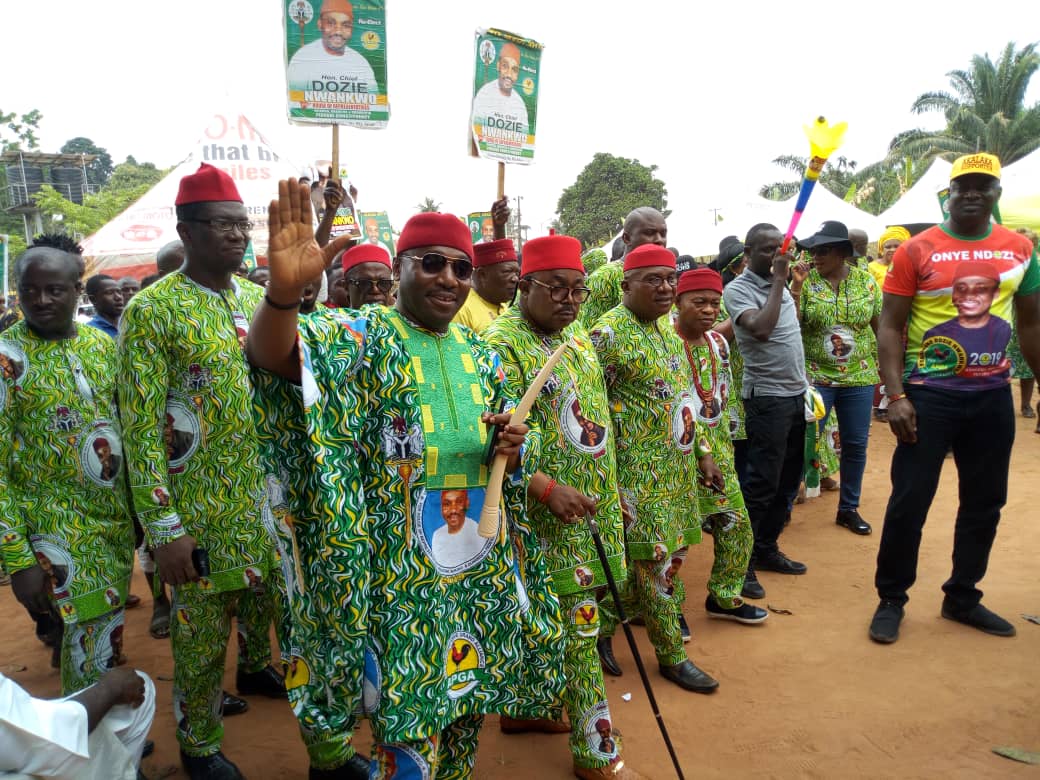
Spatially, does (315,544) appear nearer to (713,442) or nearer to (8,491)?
(8,491)

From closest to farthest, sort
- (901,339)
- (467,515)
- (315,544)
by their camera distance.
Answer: (315,544), (467,515), (901,339)

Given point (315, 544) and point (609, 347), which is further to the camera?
point (609, 347)

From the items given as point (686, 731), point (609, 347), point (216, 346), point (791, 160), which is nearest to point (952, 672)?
point (686, 731)

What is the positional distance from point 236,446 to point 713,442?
8.61 ft

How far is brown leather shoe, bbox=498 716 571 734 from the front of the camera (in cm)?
362

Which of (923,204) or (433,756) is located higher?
(923,204)

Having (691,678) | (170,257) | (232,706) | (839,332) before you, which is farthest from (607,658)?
(170,257)

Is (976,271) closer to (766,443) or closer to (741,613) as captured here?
(766,443)

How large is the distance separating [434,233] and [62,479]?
1.96m

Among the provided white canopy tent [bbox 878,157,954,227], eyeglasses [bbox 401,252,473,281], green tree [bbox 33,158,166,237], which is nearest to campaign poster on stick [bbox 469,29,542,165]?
eyeglasses [bbox 401,252,473,281]

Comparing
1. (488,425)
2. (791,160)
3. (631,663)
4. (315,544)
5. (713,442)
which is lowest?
(631,663)

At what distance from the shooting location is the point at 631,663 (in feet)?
14.0

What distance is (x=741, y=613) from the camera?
185 inches

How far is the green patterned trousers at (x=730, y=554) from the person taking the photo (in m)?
4.52
